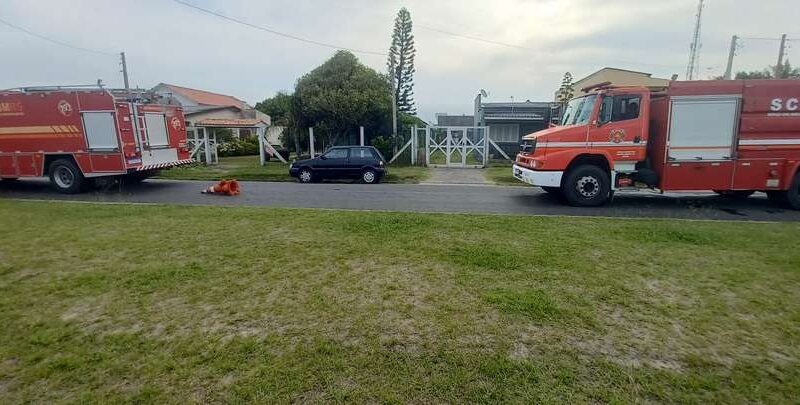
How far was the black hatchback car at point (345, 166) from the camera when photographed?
14719 mm

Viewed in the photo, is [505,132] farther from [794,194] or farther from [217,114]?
[217,114]

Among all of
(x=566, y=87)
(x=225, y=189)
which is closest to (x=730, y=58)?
(x=566, y=87)

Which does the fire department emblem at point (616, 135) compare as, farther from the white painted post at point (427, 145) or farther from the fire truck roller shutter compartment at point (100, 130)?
the fire truck roller shutter compartment at point (100, 130)

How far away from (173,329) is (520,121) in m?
24.7

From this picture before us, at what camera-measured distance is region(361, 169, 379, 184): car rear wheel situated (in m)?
14.7

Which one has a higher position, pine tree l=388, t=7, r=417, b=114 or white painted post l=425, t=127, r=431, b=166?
pine tree l=388, t=7, r=417, b=114

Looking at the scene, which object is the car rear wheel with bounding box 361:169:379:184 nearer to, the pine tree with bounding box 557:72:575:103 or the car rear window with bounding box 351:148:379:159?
the car rear window with bounding box 351:148:379:159

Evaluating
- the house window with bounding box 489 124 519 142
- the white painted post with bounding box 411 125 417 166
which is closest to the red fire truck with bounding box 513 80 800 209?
the white painted post with bounding box 411 125 417 166

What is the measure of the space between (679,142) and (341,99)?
50.8 ft

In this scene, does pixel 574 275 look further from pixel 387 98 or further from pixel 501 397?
pixel 387 98

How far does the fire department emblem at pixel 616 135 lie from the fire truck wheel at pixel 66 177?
14918mm

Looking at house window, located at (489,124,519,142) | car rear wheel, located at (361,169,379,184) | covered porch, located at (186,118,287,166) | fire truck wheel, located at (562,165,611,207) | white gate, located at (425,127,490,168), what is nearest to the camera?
fire truck wheel, located at (562,165,611,207)

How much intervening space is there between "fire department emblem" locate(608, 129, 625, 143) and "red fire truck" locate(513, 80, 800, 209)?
0.07ft

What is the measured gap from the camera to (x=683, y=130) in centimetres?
888
